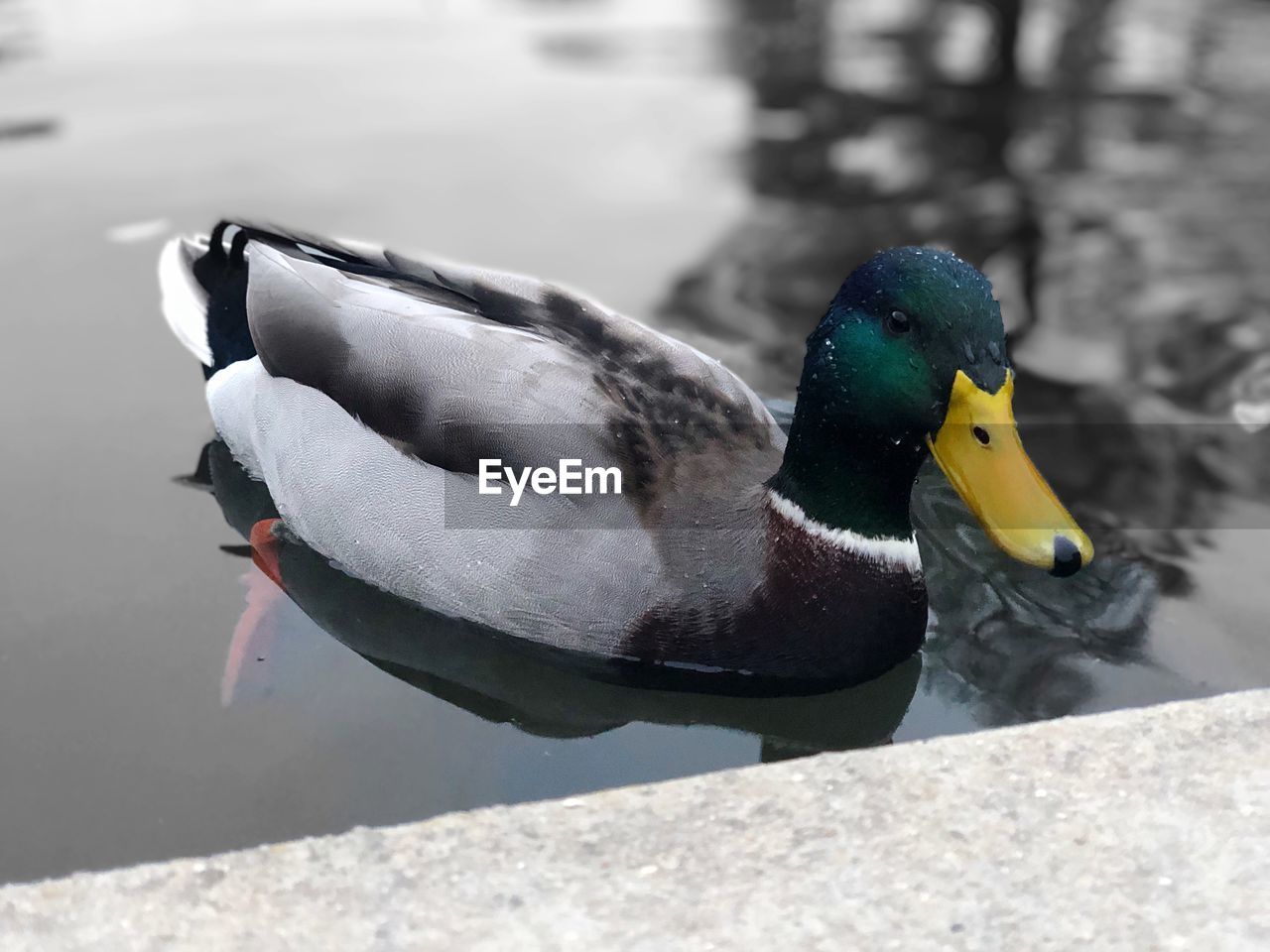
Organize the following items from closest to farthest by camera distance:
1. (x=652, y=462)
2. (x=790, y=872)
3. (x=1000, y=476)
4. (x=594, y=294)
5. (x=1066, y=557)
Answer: (x=790, y=872) < (x=1066, y=557) < (x=1000, y=476) < (x=652, y=462) < (x=594, y=294)

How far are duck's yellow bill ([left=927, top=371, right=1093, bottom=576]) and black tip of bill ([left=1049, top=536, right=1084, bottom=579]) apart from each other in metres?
0.02

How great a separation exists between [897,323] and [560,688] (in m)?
1.16

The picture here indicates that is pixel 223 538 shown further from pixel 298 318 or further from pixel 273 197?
pixel 273 197

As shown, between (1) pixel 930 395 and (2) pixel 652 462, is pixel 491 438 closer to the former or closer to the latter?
(2) pixel 652 462

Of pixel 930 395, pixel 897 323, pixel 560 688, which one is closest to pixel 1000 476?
pixel 930 395

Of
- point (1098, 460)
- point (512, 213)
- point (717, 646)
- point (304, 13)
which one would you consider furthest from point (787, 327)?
point (304, 13)

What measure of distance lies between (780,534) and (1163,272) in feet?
9.62

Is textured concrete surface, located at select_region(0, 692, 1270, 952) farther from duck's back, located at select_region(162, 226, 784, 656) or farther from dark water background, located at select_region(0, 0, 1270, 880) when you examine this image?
duck's back, located at select_region(162, 226, 784, 656)

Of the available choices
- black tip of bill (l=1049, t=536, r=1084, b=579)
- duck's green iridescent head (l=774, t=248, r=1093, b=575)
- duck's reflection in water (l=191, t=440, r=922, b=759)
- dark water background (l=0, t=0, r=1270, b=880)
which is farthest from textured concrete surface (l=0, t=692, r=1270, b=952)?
duck's reflection in water (l=191, t=440, r=922, b=759)

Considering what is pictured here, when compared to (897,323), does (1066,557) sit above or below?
below

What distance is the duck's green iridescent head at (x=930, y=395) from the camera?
286 centimetres

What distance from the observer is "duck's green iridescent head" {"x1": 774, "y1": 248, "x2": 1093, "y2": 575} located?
2.86 metres

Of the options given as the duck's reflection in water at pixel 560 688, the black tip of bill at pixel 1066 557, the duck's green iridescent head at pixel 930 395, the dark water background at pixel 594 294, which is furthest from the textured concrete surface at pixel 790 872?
the duck's reflection in water at pixel 560 688

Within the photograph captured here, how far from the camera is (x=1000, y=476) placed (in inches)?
115
